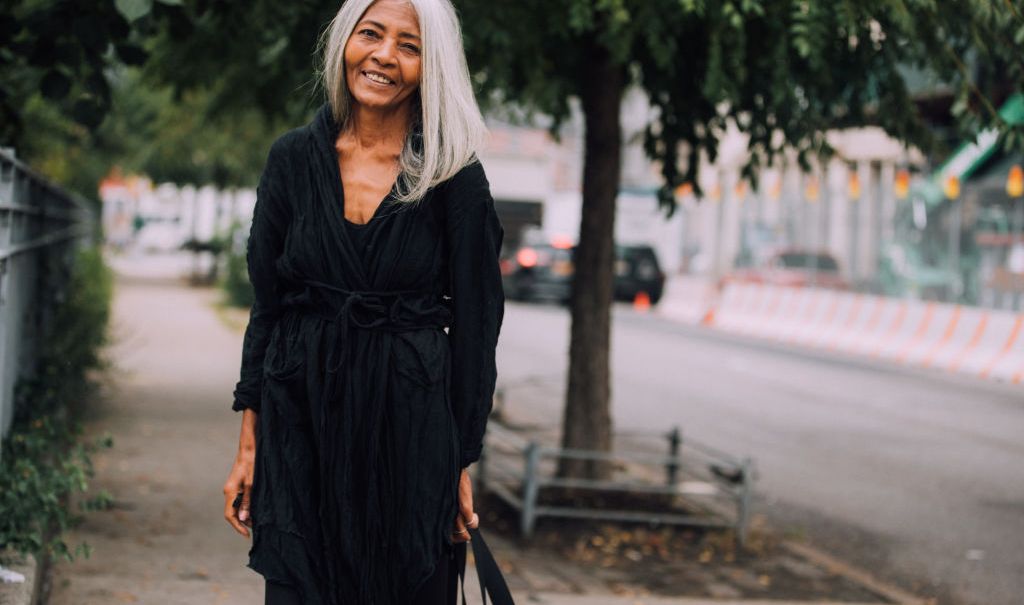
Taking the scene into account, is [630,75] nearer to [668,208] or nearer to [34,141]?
[668,208]

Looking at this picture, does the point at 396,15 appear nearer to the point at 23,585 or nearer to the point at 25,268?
the point at 23,585

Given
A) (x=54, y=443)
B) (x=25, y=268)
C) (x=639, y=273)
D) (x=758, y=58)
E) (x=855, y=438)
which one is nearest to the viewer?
(x=54, y=443)

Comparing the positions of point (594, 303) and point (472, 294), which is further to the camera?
point (594, 303)

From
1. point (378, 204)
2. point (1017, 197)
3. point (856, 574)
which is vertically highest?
point (1017, 197)

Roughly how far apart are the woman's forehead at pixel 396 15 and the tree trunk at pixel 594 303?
5051mm

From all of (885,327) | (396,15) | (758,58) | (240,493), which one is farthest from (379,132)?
(885,327)

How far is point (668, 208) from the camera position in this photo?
839 cm

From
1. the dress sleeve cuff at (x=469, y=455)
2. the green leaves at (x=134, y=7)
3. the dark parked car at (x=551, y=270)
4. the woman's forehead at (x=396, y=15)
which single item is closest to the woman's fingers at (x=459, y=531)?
the dress sleeve cuff at (x=469, y=455)

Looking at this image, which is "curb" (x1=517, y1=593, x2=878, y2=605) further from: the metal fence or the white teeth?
the white teeth

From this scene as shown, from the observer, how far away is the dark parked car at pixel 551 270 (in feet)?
104

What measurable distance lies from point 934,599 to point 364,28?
4.97m

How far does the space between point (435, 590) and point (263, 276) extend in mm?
777

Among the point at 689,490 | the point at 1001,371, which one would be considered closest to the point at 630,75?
the point at 689,490

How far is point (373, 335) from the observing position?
3129mm
